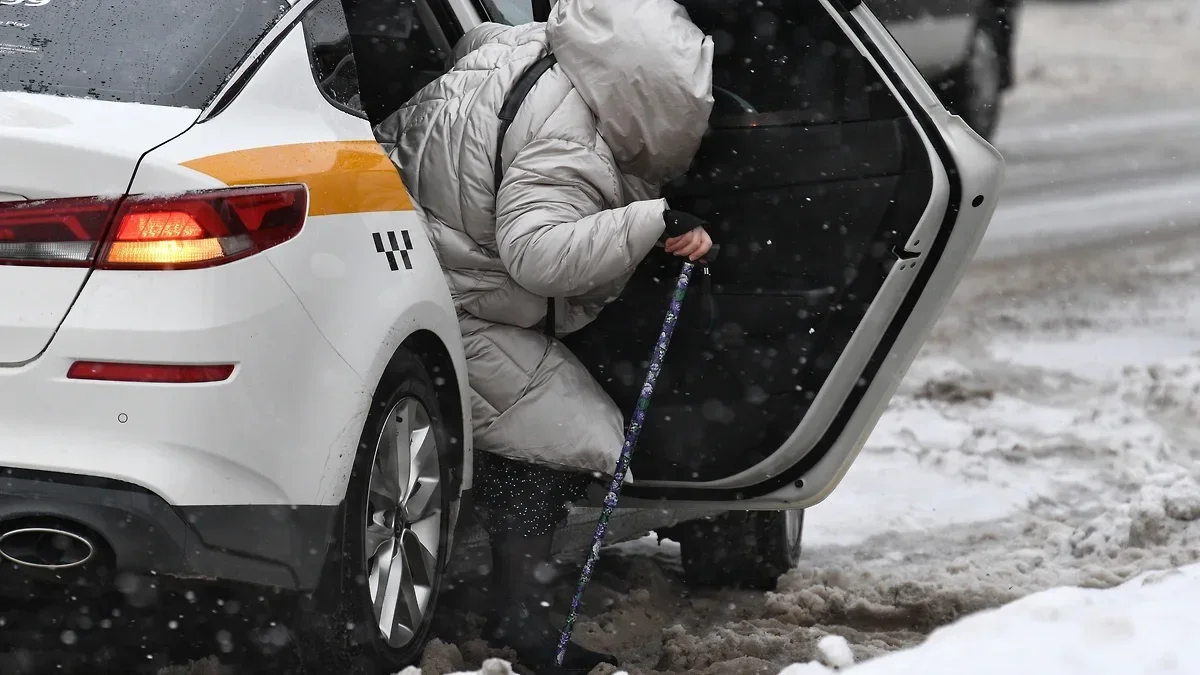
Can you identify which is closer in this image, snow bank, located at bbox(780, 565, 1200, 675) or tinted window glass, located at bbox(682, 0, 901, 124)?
snow bank, located at bbox(780, 565, 1200, 675)

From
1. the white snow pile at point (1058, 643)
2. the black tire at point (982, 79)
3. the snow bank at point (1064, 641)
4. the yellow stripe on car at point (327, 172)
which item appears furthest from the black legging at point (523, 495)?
the black tire at point (982, 79)

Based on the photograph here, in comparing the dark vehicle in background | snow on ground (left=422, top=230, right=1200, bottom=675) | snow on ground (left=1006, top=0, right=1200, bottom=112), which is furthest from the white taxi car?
snow on ground (left=1006, top=0, right=1200, bottom=112)

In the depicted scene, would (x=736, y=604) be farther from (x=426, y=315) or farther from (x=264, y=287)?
(x=264, y=287)

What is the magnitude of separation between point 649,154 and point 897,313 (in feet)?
2.61

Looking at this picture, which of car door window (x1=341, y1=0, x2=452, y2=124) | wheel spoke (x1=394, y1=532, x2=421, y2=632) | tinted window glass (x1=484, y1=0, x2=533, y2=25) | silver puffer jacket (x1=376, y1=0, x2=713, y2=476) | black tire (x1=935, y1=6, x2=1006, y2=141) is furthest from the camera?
black tire (x1=935, y1=6, x2=1006, y2=141)

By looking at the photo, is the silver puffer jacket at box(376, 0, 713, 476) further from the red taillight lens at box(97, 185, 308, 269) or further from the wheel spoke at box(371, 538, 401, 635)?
the red taillight lens at box(97, 185, 308, 269)

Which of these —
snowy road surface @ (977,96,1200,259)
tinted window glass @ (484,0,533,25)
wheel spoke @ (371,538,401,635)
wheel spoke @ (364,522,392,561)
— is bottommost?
snowy road surface @ (977,96,1200,259)

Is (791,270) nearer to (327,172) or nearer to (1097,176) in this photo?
(327,172)

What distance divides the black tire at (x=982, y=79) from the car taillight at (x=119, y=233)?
9664 mm

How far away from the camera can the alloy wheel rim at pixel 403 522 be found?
3.05 meters

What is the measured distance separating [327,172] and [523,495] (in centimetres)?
118

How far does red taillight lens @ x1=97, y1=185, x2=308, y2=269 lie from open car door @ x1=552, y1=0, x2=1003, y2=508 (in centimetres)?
155

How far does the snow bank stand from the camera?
262cm

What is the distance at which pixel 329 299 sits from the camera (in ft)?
8.95
